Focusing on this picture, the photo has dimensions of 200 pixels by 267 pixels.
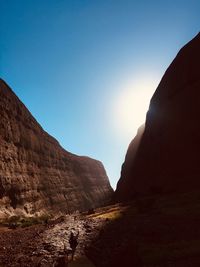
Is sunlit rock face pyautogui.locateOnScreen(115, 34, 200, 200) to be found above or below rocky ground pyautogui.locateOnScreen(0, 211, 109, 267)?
above

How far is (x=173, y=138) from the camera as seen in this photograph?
42.5 meters

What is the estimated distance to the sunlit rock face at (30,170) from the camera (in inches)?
2015

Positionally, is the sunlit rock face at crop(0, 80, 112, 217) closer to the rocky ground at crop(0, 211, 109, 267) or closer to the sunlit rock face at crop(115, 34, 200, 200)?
the sunlit rock face at crop(115, 34, 200, 200)

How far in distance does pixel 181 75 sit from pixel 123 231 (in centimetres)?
3424

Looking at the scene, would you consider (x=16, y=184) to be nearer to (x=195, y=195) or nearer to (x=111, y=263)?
(x=195, y=195)

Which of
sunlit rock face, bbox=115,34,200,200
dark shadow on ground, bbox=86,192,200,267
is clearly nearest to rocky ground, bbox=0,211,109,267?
dark shadow on ground, bbox=86,192,200,267

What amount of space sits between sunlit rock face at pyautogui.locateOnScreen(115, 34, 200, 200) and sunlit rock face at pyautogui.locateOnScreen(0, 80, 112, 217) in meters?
17.9

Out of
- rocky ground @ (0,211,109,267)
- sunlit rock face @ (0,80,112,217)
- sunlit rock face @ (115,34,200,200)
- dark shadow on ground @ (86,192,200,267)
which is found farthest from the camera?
sunlit rock face @ (0,80,112,217)

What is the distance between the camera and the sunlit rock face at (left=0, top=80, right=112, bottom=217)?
51.2 metres

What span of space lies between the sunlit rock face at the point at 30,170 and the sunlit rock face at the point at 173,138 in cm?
1790

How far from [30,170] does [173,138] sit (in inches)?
1293

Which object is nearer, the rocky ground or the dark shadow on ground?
the dark shadow on ground

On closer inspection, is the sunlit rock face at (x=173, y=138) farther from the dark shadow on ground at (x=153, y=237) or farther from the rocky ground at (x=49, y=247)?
the rocky ground at (x=49, y=247)

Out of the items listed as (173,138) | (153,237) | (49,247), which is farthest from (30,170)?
(153,237)
